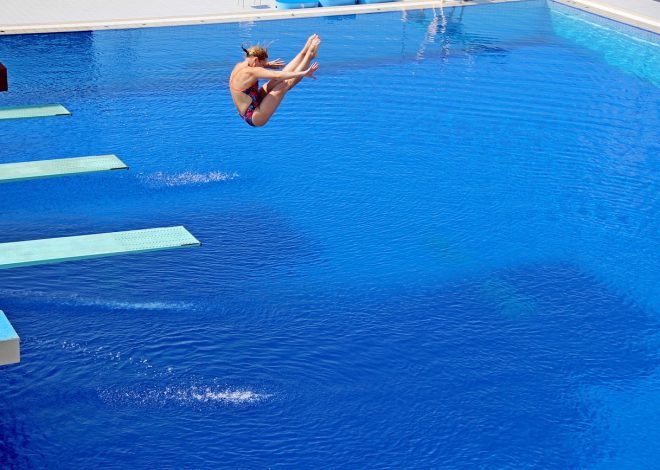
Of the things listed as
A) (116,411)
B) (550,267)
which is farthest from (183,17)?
(116,411)

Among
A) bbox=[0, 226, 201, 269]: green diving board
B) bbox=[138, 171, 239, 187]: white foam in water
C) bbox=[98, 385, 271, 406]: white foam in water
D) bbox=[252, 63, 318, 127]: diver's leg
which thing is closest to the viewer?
bbox=[98, 385, 271, 406]: white foam in water

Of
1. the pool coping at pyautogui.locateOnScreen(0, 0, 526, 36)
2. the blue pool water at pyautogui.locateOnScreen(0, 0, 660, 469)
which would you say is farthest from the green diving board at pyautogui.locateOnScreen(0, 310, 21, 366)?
the pool coping at pyautogui.locateOnScreen(0, 0, 526, 36)

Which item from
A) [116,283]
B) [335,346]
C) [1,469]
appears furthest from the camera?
[116,283]

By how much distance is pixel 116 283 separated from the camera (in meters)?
8.45

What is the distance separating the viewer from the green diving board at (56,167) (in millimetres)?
9188

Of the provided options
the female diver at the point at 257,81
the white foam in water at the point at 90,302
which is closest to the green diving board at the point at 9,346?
the white foam in water at the point at 90,302

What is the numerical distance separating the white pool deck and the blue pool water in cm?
100

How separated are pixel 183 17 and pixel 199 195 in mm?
6908

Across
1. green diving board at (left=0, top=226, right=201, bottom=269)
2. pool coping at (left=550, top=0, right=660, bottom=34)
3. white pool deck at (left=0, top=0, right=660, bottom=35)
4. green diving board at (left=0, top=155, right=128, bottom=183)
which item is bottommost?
white pool deck at (left=0, top=0, right=660, bottom=35)

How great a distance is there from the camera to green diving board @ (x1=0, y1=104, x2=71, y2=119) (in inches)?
393

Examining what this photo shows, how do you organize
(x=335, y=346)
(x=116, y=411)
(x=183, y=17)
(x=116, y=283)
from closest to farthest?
1. (x=116, y=411)
2. (x=335, y=346)
3. (x=116, y=283)
4. (x=183, y=17)

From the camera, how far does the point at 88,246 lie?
25.9 feet

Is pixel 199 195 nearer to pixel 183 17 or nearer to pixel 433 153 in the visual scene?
pixel 433 153

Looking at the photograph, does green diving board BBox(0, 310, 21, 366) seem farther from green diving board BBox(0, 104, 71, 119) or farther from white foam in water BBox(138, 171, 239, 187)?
white foam in water BBox(138, 171, 239, 187)
